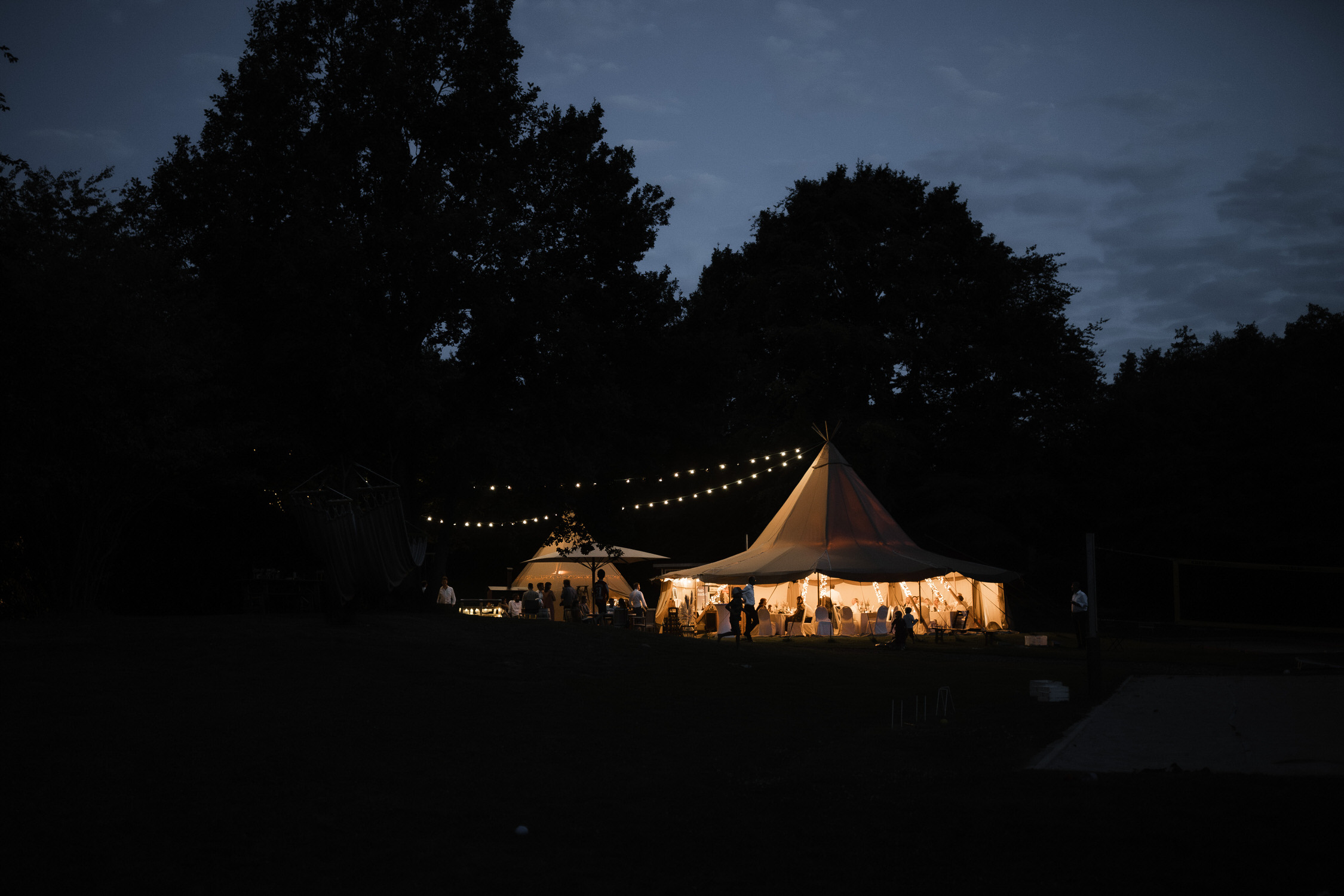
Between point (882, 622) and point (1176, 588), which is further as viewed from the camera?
point (882, 622)

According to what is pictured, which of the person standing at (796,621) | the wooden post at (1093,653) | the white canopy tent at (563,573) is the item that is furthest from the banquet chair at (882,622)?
the wooden post at (1093,653)

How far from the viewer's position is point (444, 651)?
1273cm

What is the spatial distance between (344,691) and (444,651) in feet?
10.3

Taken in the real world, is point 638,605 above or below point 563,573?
below

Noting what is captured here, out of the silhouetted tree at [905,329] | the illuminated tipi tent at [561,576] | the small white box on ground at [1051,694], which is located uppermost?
the silhouetted tree at [905,329]

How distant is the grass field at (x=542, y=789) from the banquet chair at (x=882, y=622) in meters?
11.5

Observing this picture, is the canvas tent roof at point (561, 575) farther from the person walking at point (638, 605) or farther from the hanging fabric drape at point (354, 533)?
the hanging fabric drape at point (354, 533)

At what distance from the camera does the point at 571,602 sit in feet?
78.9

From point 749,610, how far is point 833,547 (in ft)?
15.7

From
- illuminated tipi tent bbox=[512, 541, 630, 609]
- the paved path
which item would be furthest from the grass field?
illuminated tipi tent bbox=[512, 541, 630, 609]

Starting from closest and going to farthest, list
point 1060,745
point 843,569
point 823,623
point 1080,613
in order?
1. point 1060,745
2. point 1080,613
3. point 843,569
4. point 823,623

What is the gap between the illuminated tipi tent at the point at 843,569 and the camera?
932 inches

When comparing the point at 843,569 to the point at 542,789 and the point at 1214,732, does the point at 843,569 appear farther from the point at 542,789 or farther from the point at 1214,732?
the point at 542,789

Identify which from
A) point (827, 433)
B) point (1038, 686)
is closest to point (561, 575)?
point (827, 433)
